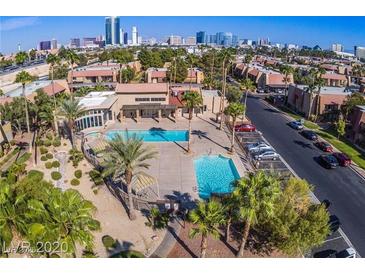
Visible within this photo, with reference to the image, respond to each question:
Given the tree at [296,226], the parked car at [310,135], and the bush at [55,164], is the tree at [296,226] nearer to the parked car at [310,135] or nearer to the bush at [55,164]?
the bush at [55,164]

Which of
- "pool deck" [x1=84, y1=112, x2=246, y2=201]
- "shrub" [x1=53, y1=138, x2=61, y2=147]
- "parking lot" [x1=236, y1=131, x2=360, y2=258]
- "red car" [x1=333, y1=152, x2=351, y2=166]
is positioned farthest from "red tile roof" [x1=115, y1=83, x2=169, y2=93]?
"red car" [x1=333, y1=152, x2=351, y2=166]

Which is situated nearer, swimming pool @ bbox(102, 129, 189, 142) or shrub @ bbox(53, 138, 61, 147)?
shrub @ bbox(53, 138, 61, 147)

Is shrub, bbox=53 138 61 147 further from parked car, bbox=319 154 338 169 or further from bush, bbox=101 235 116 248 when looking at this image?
parked car, bbox=319 154 338 169

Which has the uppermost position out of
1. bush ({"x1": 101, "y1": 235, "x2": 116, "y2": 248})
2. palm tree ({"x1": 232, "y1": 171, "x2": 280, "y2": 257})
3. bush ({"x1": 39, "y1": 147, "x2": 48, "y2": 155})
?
palm tree ({"x1": 232, "y1": 171, "x2": 280, "y2": 257})
